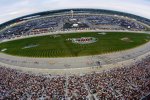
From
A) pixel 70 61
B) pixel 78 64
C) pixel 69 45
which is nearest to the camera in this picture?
pixel 78 64

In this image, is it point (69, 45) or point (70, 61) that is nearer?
point (70, 61)

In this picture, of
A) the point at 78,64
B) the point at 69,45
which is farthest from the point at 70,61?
the point at 69,45

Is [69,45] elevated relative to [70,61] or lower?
elevated

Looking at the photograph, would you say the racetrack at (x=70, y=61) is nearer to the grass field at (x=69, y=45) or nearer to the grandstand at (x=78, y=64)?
the grandstand at (x=78, y=64)

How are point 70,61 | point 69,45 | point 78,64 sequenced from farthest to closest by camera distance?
point 69,45 → point 70,61 → point 78,64

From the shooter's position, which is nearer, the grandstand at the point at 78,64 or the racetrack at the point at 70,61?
the grandstand at the point at 78,64

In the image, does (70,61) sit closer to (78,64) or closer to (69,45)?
(78,64)

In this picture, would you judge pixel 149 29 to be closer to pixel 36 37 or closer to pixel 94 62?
pixel 36 37

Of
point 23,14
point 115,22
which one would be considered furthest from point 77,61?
point 23,14

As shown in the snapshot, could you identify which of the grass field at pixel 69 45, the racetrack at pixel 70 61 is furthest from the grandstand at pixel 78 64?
the grass field at pixel 69 45
